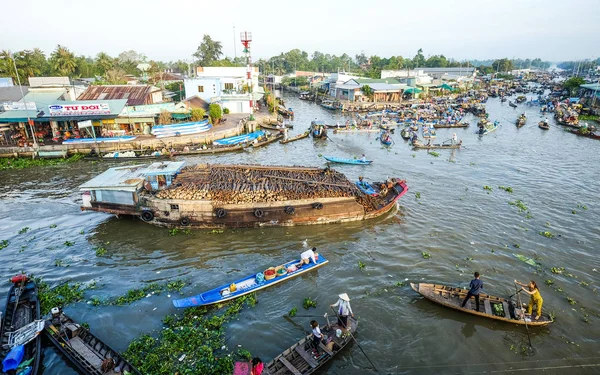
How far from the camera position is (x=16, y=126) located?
119ft

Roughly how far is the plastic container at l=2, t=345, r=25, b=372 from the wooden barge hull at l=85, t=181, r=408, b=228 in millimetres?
9445

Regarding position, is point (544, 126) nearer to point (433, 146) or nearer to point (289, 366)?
point (433, 146)

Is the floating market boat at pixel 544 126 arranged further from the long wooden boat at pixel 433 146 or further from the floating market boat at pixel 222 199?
the floating market boat at pixel 222 199

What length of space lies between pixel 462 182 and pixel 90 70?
87.5m

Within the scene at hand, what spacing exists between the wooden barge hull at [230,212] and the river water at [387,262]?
Result: 0.71 meters

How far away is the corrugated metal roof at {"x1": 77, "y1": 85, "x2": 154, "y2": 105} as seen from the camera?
41531 mm

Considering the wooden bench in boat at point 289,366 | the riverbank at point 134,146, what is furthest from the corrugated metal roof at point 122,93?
the wooden bench in boat at point 289,366

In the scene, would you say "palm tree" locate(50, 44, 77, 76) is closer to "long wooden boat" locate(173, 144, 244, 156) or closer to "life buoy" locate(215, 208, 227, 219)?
"long wooden boat" locate(173, 144, 244, 156)

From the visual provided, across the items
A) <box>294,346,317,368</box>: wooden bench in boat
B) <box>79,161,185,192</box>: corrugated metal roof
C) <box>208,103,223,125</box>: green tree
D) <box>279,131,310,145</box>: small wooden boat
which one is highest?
<box>208,103,223,125</box>: green tree

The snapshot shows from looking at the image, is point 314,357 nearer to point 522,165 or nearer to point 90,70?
point 522,165

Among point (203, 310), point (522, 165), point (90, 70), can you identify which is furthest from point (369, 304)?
point (90, 70)

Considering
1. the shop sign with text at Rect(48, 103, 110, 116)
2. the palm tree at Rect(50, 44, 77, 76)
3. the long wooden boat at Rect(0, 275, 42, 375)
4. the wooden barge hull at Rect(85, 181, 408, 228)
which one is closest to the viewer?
Answer: the long wooden boat at Rect(0, 275, 42, 375)

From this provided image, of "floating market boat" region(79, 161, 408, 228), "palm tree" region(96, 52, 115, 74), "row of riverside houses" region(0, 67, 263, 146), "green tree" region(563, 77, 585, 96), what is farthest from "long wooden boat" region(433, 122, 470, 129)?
"palm tree" region(96, 52, 115, 74)

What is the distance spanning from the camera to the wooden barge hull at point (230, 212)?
19109mm
